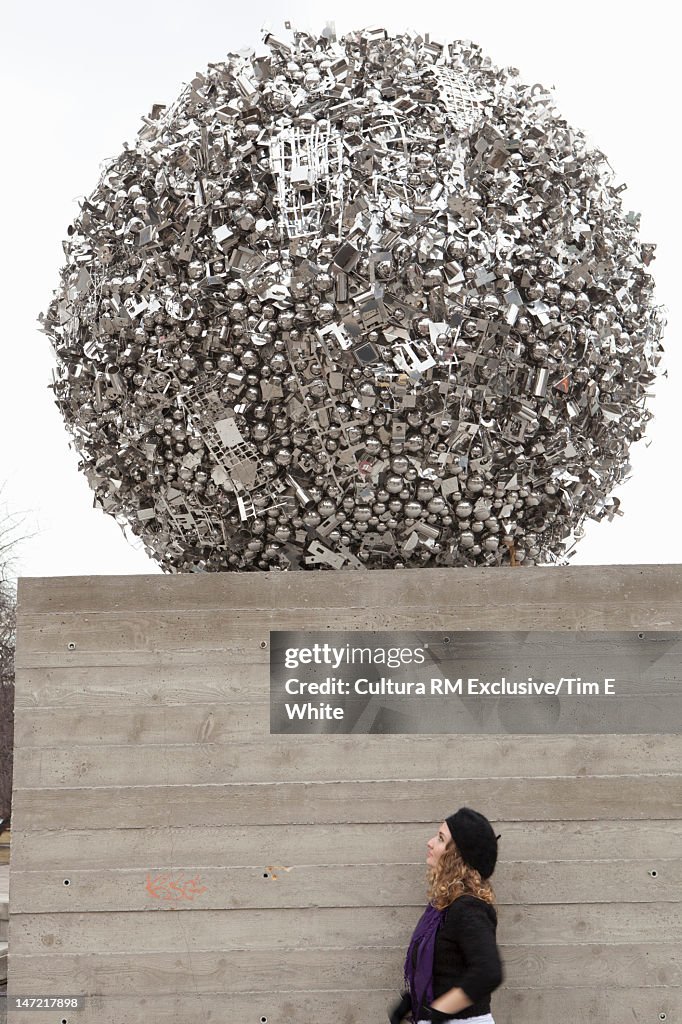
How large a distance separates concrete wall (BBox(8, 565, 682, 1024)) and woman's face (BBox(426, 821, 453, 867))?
28cm

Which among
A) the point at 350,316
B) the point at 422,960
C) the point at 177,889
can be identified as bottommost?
the point at 422,960

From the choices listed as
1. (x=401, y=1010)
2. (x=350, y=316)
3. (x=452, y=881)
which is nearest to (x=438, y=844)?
(x=452, y=881)

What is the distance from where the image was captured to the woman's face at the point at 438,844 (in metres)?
3.23

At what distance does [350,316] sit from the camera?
340cm

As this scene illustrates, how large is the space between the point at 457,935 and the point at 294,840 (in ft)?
2.12

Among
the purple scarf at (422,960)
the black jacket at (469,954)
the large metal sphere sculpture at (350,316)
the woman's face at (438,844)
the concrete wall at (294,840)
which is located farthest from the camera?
the concrete wall at (294,840)

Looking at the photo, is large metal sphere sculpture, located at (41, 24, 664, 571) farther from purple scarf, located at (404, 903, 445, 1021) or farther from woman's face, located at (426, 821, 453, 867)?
purple scarf, located at (404, 903, 445, 1021)

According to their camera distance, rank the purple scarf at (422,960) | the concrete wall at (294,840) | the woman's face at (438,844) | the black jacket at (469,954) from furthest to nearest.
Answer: the concrete wall at (294,840) < the woman's face at (438,844) < the purple scarf at (422,960) < the black jacket at (469,954)

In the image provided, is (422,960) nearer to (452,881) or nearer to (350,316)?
(452,881)

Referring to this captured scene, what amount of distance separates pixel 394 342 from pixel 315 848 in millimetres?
1569

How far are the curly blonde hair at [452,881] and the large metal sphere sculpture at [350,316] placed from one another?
0.98m

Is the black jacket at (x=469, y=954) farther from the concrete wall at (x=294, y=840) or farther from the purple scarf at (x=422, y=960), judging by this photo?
the concrete wall at (x=294, y=840)

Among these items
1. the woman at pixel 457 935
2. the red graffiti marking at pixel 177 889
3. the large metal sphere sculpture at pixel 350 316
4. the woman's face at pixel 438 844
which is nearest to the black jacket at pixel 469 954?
the woman at pixel 457 935

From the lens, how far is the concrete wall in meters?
3.53
